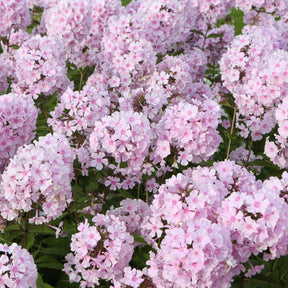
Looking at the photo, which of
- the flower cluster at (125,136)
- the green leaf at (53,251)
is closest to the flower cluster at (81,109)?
the flower cluster at (125,136)

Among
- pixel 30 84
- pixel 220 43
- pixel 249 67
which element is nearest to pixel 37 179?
pixel 30 84

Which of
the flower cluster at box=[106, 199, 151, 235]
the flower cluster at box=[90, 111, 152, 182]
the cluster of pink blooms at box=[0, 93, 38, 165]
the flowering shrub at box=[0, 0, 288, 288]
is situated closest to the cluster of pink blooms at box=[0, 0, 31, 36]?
the flowering shrub at box=[0, 0, 288, 288]

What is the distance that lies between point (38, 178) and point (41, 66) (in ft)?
7.33

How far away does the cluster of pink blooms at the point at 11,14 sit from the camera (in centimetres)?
687

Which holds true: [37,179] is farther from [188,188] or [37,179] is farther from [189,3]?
[189,3]

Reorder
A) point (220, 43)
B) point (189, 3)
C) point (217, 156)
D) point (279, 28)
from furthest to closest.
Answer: point (279, 28), point (220, 43), point (189, 3), point (217, 156)

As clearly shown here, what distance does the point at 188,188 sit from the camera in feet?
10.7

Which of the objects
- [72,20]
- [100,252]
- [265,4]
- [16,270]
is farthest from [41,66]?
[265,4]

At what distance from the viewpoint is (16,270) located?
2.91 m

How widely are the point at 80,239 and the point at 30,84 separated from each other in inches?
99.9

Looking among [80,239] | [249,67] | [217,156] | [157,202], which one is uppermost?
[249,67]

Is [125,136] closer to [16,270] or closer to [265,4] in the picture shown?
[16,270]

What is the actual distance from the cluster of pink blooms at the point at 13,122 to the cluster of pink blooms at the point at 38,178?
2.50 feet

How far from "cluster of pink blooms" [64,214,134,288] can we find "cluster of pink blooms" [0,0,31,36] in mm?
4630
